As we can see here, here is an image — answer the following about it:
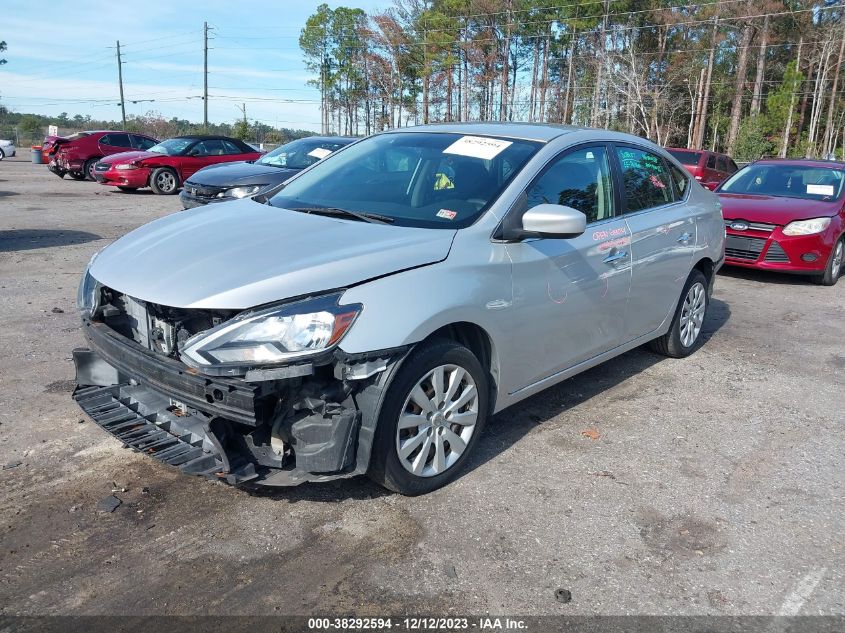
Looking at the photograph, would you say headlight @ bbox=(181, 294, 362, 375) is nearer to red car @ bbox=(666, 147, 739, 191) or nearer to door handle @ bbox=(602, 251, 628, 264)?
door handle @ bbox=(602, 251, 628, 264)

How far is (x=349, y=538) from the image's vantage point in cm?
313

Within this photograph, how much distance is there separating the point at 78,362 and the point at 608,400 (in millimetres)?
3351

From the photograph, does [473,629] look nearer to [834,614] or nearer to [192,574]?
[192,574]

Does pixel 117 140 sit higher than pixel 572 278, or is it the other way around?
pixel 117 140

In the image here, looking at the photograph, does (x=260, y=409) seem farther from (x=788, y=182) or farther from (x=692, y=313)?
(x=788, y=182)

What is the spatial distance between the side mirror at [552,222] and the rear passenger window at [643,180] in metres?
1.26

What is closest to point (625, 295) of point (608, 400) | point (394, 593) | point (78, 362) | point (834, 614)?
point (608, 400)

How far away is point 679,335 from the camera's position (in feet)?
18.7

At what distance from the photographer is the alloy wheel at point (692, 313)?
18.6 ft

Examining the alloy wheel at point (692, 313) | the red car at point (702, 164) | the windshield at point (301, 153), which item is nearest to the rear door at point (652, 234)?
the alloy wheel at point (692, 313)

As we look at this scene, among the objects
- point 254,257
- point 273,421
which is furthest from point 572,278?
point 273,421

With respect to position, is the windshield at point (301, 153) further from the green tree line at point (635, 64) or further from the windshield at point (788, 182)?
the green tree line at point (635, 64)

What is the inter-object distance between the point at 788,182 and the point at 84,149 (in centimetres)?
1911

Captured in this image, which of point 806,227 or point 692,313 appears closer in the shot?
point 692,313
